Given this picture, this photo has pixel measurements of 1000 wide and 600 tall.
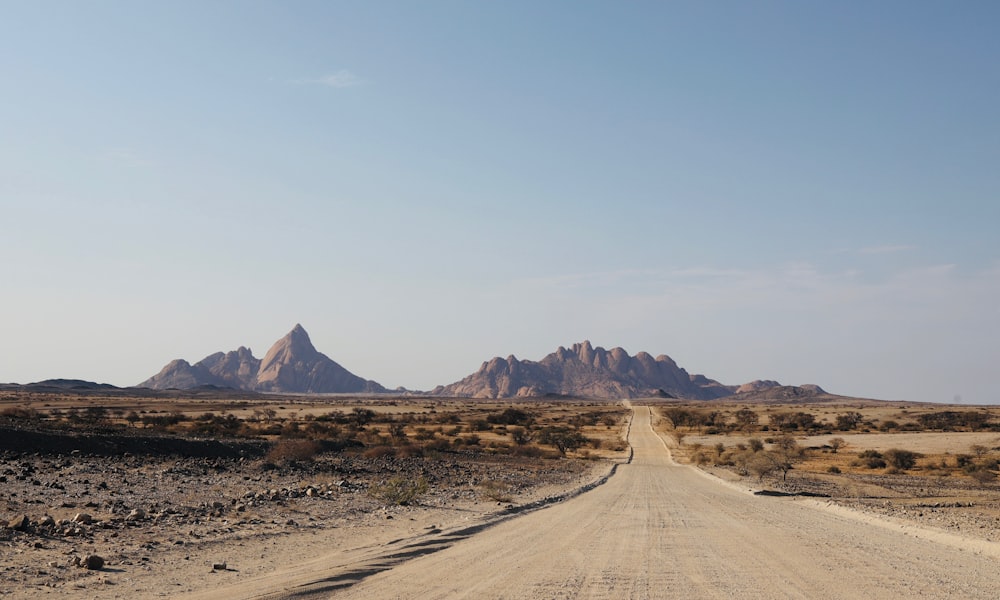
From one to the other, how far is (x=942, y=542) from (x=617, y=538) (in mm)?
8741

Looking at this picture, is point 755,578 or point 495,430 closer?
point 755,578

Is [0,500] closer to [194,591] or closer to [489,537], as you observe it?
[194,591]

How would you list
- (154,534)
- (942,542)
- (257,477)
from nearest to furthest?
(154,534)
(942,542)
(257,477)

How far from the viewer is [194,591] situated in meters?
10.9

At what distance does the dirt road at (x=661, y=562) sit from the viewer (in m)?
11.8

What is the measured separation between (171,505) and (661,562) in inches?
503

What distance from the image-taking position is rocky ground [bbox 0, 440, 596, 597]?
12172 mm

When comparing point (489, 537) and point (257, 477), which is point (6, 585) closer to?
point (489, 537)

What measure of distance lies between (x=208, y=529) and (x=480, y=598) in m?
8.25

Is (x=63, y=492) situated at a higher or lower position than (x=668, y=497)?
higher

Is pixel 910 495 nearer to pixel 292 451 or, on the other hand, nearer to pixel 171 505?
pixel 292 451

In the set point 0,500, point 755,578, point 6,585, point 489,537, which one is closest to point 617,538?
point 489,537

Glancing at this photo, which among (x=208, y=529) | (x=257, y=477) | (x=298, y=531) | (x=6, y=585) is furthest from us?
(x=257, y=477)

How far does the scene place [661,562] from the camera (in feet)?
47.9
